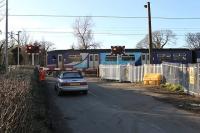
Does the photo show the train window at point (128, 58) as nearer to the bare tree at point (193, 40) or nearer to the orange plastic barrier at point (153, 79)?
the orange plastic barrier at point (153, 79)

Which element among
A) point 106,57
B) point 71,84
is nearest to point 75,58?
point 106,57

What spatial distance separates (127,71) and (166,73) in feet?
33.2

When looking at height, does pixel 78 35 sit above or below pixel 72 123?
above

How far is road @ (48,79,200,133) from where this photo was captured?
13.5 metres

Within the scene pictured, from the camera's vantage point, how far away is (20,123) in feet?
19.8

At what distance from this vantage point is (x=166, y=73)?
111 feet

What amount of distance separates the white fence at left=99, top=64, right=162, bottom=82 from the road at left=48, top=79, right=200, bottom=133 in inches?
611

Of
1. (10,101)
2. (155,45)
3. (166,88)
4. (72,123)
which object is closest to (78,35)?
(155,45)

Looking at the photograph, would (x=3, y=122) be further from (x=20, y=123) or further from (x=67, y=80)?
(x=67, y=80)

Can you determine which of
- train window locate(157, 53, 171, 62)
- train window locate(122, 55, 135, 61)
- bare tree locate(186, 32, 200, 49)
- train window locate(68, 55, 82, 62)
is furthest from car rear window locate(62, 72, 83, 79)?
bare tree locate(186, 32, 200, 49)

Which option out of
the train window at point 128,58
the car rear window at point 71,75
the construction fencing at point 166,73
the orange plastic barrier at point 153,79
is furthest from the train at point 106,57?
the car rear window at point 71,75

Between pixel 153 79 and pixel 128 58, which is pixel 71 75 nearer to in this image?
pixel 153 79

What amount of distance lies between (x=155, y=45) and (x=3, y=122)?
380ft

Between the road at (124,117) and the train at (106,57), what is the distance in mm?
33730
